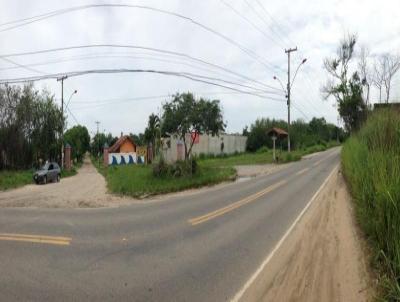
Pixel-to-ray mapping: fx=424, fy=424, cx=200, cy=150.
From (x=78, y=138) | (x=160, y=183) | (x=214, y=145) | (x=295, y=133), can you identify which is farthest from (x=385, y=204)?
(x=78, y=138)

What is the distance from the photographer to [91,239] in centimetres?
997

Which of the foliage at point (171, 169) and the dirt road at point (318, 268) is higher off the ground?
the foliage at point (171, 169)

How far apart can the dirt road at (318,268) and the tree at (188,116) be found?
733 inches

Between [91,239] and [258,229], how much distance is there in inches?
175

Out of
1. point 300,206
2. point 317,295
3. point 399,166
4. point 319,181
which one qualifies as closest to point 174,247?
point 317,295

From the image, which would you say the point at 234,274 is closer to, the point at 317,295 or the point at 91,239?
the point at 317,295

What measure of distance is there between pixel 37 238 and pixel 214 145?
4533cm

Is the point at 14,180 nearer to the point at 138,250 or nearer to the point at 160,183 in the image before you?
the point at 160,183

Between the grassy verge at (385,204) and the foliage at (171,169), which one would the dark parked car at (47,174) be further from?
the grassy verge at (385,204)

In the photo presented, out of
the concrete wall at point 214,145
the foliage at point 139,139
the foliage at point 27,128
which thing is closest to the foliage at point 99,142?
the foliage at point 139,139

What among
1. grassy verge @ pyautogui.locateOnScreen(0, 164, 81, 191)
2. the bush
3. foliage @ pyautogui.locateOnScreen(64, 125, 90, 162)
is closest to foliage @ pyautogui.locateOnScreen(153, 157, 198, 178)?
grassy verge @ pyautogui.locateOnScreen(0, 164, 81, 191)

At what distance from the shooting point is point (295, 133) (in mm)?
73188

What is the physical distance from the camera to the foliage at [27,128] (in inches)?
1377

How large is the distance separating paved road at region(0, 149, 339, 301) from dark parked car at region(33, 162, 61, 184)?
46.7ft
